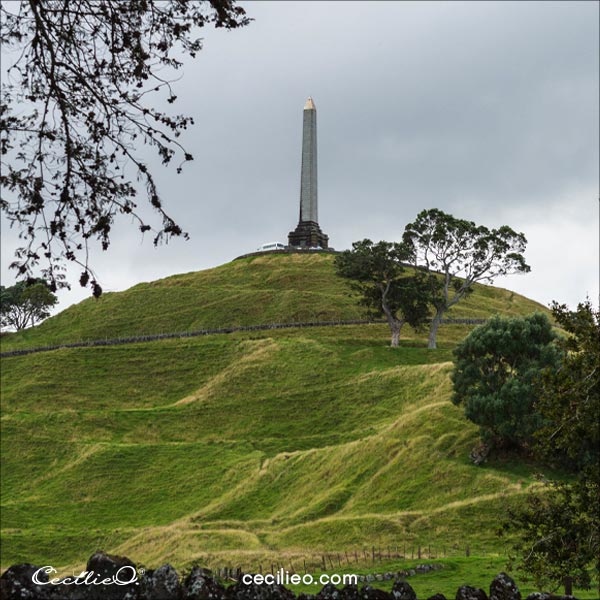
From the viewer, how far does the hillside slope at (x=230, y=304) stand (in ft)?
392

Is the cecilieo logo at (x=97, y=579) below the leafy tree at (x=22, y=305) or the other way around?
below

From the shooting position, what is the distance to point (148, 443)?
74.8 meters

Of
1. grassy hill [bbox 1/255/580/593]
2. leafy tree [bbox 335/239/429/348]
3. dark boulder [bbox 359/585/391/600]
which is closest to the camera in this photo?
dark boulder [bbox 359/585/391/600]

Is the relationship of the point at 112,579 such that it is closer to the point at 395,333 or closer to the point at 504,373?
the point at 504,373

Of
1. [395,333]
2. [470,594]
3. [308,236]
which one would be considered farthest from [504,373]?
[308,236]

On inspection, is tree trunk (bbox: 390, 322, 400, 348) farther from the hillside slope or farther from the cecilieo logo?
the cecilieo logo

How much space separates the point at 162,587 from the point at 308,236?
143547 mm

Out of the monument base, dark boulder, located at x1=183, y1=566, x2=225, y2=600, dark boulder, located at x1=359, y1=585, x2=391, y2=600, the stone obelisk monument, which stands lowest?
dark boulder, located at x1=359, y1=585, x2=391, y2=600

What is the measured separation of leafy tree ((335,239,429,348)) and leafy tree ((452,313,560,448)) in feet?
130

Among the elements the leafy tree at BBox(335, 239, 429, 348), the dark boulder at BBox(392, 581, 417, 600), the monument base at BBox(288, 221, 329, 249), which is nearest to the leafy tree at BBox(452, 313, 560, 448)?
the leafy tree at BBox(335, 239, 429, 348)

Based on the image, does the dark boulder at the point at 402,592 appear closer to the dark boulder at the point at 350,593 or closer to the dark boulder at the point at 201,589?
the dark boulder at the point at 350,593

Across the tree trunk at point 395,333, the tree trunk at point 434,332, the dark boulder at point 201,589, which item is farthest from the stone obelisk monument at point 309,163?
the dark boulder at point 201,589

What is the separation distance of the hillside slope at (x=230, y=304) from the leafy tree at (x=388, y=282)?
13.9 m

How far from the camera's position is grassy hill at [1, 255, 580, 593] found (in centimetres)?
4641
